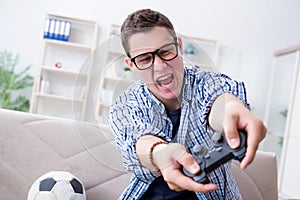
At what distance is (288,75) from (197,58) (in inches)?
169

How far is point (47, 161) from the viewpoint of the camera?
153cm

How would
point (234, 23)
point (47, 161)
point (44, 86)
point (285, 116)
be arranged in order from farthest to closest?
1. point (234, 23)
2. point (285, 116)
3. point (44, 86)
4. point (47, 161)

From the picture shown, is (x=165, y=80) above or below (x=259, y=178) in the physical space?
above

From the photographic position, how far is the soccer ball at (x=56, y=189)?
4.31 feet

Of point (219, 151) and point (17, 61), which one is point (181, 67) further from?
point (17, 61)

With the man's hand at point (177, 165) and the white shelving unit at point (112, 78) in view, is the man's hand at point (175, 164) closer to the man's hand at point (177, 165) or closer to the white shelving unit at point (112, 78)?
the man's hand at point (177, 165)

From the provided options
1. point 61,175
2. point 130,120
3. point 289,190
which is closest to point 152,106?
point 130,120

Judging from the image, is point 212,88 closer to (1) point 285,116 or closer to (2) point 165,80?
(2) point 165,80

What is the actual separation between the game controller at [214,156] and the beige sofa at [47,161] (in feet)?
3.50

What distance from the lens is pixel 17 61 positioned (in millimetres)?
4465

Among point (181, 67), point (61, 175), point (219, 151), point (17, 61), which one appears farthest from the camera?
point (17, 61)

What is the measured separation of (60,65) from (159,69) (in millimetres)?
4173

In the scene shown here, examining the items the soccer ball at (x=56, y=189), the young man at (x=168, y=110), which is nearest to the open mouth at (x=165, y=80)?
the young man at (x=168, y=110)

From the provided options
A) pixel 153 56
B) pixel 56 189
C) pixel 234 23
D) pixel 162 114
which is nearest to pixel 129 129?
pixel 162 114
